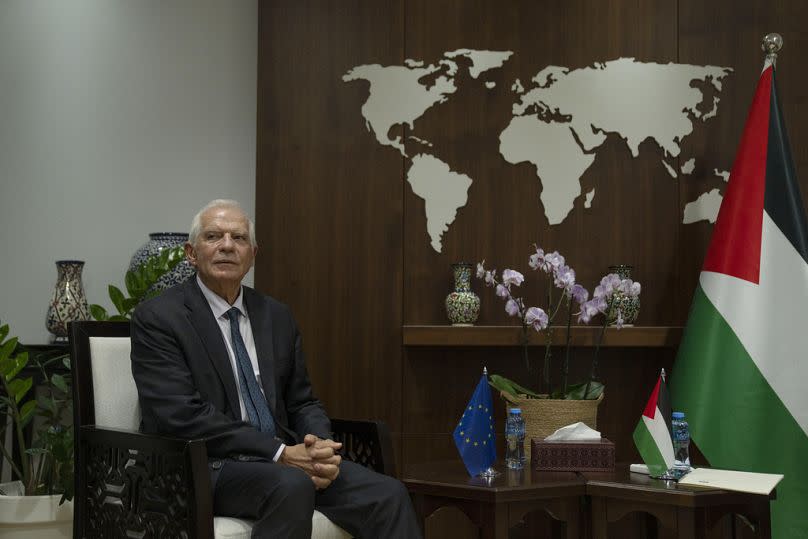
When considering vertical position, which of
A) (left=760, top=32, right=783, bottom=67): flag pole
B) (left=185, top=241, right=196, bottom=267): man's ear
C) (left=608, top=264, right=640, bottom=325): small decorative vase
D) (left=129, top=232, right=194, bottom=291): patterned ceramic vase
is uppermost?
(left=760, top=32, right=783, bottom=67): flag pole

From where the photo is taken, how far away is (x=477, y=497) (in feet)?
7.91

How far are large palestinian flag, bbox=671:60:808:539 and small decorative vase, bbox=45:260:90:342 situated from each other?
2.27 m

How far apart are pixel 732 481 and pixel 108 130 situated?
279cm

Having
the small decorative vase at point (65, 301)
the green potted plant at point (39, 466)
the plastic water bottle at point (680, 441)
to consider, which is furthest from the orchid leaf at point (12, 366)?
the plastic water bottle at point (680, 441)

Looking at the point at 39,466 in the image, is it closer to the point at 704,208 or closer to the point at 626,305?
the point at 626,305

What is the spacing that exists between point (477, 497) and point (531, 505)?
0.15 metres

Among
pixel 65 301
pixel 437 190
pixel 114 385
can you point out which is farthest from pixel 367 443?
pixel 65 301

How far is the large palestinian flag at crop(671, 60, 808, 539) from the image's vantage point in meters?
3.14

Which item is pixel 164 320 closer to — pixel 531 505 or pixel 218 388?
pixel 218 388

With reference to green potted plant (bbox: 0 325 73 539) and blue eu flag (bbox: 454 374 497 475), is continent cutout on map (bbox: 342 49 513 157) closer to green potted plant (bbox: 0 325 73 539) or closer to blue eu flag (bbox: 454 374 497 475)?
blue eu flag (bbox: 454 374 497 475)

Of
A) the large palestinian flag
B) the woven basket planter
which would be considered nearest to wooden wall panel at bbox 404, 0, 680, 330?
the large palestinian flag

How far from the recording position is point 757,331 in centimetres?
320

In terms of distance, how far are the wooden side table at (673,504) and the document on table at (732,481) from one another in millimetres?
25

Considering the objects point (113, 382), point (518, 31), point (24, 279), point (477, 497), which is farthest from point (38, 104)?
point (477, 497)
